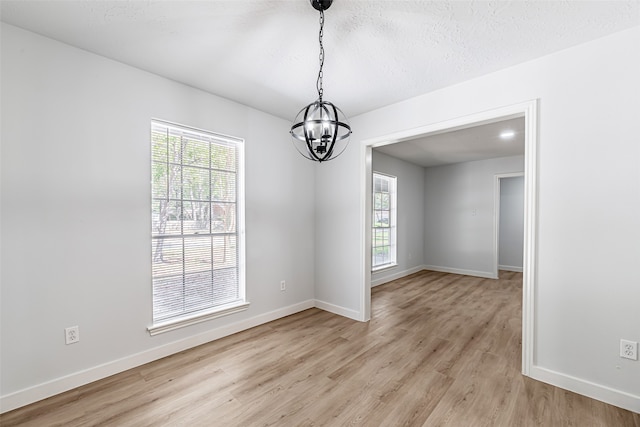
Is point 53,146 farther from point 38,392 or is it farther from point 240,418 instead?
point 240,418

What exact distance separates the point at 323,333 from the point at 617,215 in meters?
2.79

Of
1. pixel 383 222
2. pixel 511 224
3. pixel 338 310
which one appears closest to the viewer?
pixel 338 310

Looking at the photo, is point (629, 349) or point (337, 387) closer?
point (629, 349)

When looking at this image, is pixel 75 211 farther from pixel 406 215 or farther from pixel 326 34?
pixel 406 215

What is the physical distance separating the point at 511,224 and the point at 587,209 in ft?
19.6

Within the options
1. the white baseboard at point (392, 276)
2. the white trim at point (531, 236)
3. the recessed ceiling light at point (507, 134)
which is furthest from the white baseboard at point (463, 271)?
the white trim at point (531, 236)

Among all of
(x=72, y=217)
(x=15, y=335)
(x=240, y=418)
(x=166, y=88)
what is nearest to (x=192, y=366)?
(x=240, y=418)

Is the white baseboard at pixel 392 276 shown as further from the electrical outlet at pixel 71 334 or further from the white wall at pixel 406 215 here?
the electrical outlet at pixel 71 334

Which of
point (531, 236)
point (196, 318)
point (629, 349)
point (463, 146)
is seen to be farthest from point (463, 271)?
point (196, 318)

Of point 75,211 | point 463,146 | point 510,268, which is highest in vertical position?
point 463,146

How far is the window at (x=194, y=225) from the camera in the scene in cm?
268

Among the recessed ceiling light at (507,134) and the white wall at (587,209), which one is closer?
the white wall at (587,209)

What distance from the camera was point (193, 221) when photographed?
291 centimetres

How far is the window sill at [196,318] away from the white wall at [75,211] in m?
0.07
